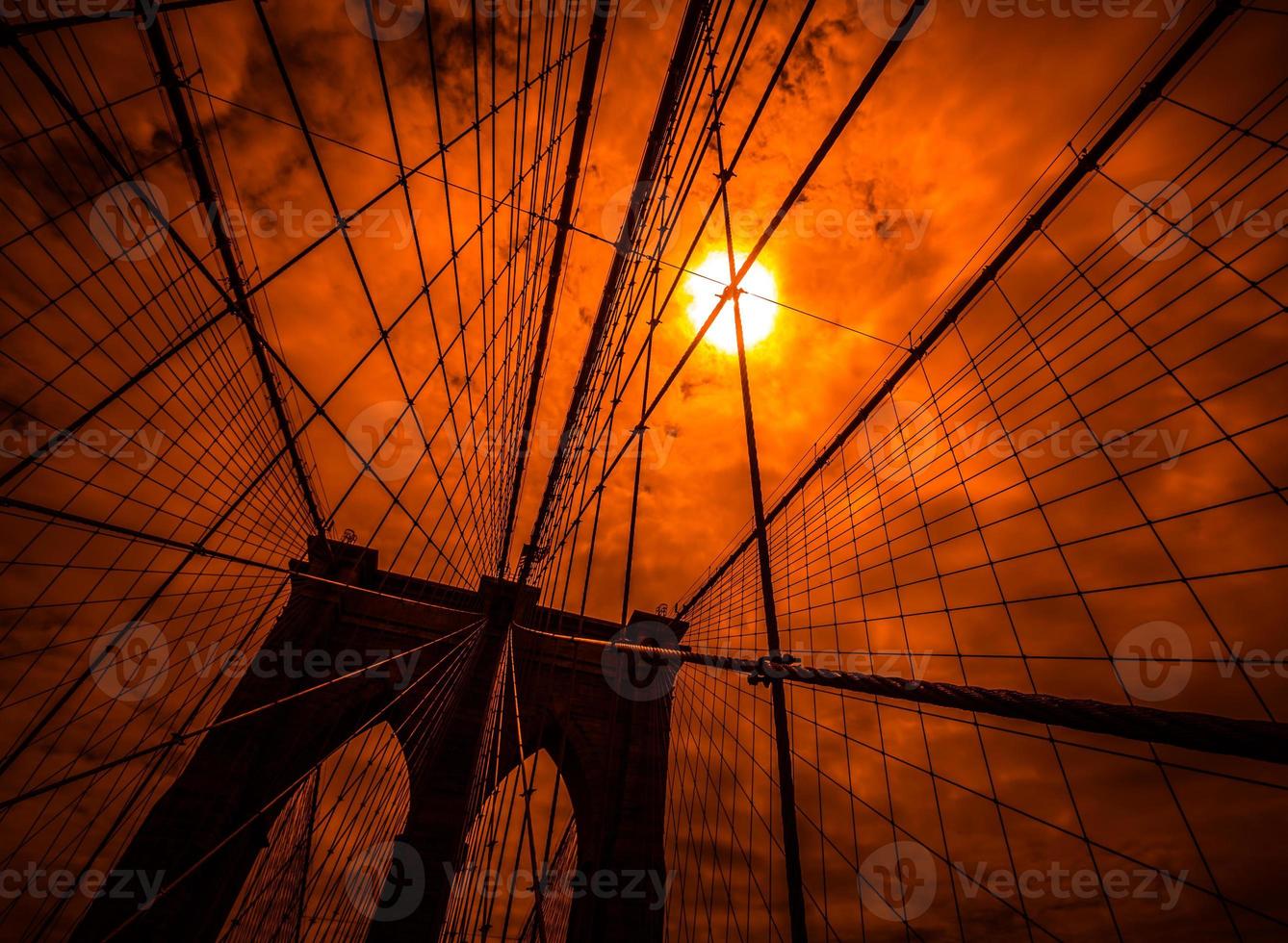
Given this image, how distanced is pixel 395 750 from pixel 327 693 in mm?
1910

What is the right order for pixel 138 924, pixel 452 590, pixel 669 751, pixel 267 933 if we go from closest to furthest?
pixel 138 924, pixel 267 933, pixel 669 751, pixel 452 590

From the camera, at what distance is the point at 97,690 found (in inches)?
264

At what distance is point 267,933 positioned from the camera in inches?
370

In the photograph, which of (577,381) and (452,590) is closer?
(577,381)

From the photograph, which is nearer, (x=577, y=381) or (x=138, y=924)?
(x=577, y=381)

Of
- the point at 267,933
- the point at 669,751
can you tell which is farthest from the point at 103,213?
the point at 267,933

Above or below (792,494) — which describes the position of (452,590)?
below

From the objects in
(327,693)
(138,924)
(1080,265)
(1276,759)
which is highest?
(1080,265)

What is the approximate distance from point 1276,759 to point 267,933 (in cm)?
1448

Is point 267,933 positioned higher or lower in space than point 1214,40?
lower

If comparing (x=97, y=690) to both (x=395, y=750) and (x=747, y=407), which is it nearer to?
(x=395, y=750)

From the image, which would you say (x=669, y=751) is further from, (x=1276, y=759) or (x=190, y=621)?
(x=1276, y=759)

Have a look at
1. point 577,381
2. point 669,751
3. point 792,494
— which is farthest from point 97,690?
point 792,494

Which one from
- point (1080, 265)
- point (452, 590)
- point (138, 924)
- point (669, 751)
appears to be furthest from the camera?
point (452, 590)
